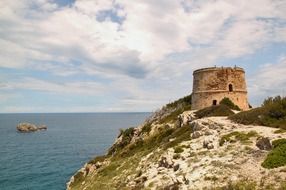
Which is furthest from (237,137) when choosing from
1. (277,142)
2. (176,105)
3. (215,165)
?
(176,105)

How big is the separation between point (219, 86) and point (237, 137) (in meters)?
25.3

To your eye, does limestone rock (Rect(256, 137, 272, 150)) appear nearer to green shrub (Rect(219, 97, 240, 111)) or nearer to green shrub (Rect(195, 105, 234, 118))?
green shrub (Rect(195, 105, 234, 118))

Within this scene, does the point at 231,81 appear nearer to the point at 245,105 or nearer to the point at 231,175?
the point at 245,105

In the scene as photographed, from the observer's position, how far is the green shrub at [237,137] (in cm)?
2393

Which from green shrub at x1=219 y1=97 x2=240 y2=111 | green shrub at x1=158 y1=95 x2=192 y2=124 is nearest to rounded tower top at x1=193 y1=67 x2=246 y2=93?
green shrub at x1=219 y1=97 x2=240 y2=111

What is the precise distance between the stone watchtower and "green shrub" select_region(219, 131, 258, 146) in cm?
2381

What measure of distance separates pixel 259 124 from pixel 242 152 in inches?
489

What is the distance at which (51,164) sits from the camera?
77.7m

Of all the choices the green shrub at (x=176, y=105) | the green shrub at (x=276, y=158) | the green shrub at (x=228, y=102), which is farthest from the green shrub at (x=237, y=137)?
the green shrub at (x=176, y=105)

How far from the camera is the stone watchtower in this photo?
48.9 metres

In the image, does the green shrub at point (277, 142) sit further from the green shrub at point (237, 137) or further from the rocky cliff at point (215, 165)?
the green shrub at point (237, 137)

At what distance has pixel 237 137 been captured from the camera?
2452 cm

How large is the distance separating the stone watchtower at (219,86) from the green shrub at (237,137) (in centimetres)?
2381

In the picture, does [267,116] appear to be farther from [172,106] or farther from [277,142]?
[172,106]
